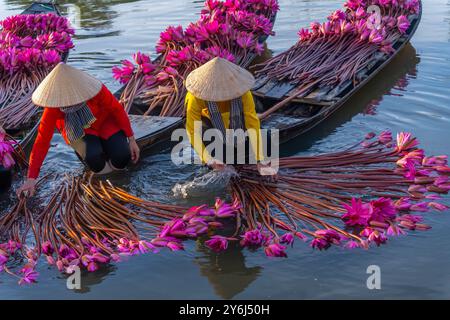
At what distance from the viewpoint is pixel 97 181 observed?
454 centimetres

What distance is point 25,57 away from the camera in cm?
633

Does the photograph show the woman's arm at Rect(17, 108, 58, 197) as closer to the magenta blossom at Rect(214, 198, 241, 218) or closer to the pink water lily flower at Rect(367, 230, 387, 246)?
the magenta blossom at Rect(214, 198, 241, 218)

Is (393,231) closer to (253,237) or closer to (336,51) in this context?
(253,237)

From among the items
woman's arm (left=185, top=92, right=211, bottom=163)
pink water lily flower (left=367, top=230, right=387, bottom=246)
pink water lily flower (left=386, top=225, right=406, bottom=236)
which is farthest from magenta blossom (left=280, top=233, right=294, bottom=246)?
woman's arm (left=185, top=92, right=211, bottom=163)

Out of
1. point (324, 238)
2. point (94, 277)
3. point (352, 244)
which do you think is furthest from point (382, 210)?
point (94, 277)

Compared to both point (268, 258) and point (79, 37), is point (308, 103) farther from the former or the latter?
point (79, 37)

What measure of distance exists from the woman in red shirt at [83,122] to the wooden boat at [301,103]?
1.44 meters

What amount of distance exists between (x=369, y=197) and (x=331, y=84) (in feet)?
6.33

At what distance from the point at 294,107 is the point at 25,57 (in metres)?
3.04

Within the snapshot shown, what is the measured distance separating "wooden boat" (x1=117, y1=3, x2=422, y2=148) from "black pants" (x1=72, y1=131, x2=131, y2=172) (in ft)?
1.65

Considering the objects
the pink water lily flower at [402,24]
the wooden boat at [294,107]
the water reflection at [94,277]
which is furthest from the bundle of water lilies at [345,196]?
the pink water lily flower at [402,24]

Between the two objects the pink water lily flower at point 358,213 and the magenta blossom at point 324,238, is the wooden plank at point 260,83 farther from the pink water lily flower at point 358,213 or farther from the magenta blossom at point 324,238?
the magenta blossom at point 324,238
